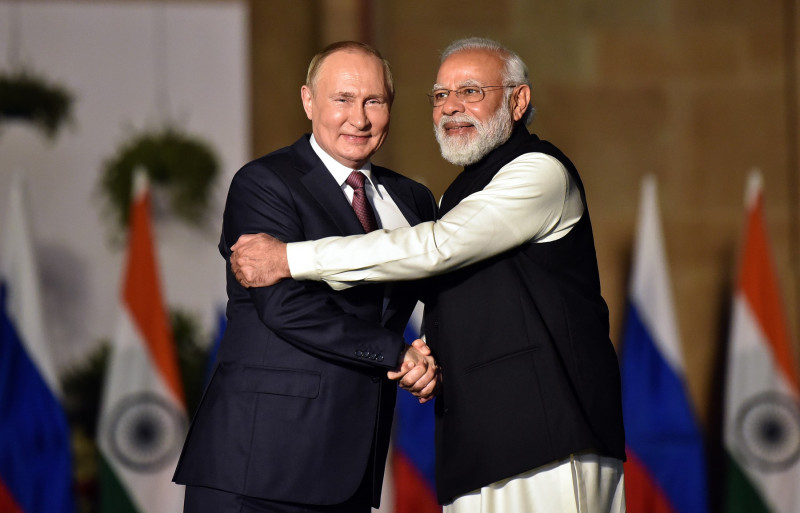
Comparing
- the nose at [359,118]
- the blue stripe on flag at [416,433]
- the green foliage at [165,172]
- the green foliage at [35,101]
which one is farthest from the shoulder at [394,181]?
the green foliage at [35,101]

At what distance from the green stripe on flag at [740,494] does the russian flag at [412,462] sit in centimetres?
152

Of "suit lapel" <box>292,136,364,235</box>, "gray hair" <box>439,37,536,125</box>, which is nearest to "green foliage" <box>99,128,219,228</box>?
"gray hair" <box>439,37,536,125</box>

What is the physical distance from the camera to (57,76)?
6.17 metres

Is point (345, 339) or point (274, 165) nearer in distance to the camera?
point (345, 339)

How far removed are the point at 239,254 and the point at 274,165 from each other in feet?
0.88

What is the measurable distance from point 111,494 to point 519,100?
11.3 feet

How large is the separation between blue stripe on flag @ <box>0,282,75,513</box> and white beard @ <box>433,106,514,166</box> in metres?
3.30

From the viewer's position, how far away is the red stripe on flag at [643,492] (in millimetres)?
5352

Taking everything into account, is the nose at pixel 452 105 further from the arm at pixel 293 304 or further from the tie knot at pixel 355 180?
the arm at pixel 293 304

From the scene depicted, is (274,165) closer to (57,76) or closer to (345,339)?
(345,339)

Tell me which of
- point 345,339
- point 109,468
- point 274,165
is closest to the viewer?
point 345,339

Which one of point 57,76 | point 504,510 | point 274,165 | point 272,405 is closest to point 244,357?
point 272,405

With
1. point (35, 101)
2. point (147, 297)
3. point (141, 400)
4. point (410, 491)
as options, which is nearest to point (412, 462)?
point (410, 491)

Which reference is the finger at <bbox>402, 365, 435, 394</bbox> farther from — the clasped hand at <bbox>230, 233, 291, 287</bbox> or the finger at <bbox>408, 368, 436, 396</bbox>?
the clasped hand at <bbox>230, 233, 291, 287</bbox>
